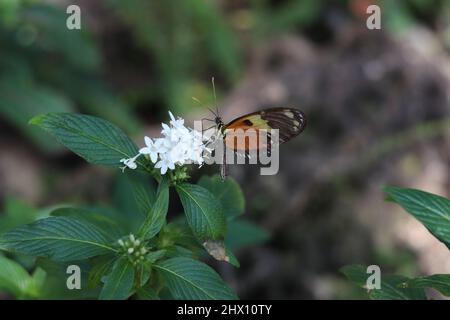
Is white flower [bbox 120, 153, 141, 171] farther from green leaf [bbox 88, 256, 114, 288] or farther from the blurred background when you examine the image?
the blurred background

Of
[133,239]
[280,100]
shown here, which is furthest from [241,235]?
[280,100]

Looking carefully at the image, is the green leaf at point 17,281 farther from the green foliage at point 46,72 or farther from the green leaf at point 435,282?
the green foliage at point 46,72

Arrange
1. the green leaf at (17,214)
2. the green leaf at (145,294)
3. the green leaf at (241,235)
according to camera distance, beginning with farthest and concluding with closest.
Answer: the green leaf at (17,214)
the green leaf at (241,235)
the green leaf at (145,294)

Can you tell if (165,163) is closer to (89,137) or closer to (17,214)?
(89,137)

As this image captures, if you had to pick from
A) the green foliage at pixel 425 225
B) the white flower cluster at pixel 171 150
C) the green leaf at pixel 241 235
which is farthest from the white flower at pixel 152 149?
the green leaf at pixel 241 235

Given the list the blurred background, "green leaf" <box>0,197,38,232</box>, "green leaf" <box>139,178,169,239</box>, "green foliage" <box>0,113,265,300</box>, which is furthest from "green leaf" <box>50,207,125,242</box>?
the blurred background

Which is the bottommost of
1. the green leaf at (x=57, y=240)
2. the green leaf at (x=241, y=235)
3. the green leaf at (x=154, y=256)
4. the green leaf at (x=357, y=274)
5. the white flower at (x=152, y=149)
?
the green leaf at (x=357, y=274)
